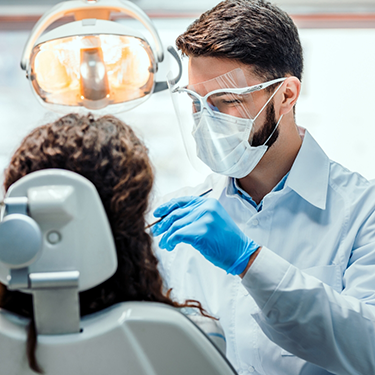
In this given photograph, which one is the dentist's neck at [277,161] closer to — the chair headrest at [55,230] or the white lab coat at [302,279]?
the white lab coat at [302,279]

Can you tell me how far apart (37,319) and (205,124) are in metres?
1.03

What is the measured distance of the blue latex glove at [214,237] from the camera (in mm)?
1312

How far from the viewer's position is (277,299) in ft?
4.15

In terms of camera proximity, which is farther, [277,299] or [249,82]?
[249,82]

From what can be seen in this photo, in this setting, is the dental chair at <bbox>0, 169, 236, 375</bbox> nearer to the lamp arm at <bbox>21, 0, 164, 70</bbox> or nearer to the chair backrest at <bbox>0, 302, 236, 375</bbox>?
the chair backrest at <bbox>0, 302, 236, 375</bbox>

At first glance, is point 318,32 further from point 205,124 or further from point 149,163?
point 149,163

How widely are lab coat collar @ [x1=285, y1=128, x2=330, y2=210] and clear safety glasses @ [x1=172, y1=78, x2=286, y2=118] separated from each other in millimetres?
286

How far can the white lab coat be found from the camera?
126cm

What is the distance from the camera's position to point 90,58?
4.55ft

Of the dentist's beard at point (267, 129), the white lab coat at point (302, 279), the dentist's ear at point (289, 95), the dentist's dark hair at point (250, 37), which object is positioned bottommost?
the white lab coat at point (302, 279)

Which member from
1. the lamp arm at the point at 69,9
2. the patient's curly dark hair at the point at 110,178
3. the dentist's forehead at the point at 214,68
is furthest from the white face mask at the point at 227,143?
the patient's curly dark hair at the point at 110,178

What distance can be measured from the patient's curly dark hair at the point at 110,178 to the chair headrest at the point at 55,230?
0.11 metres

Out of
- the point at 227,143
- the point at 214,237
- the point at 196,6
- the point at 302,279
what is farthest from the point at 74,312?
the point at 196,6

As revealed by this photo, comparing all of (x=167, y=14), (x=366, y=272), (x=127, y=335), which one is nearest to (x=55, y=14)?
(x=127, y=335)
